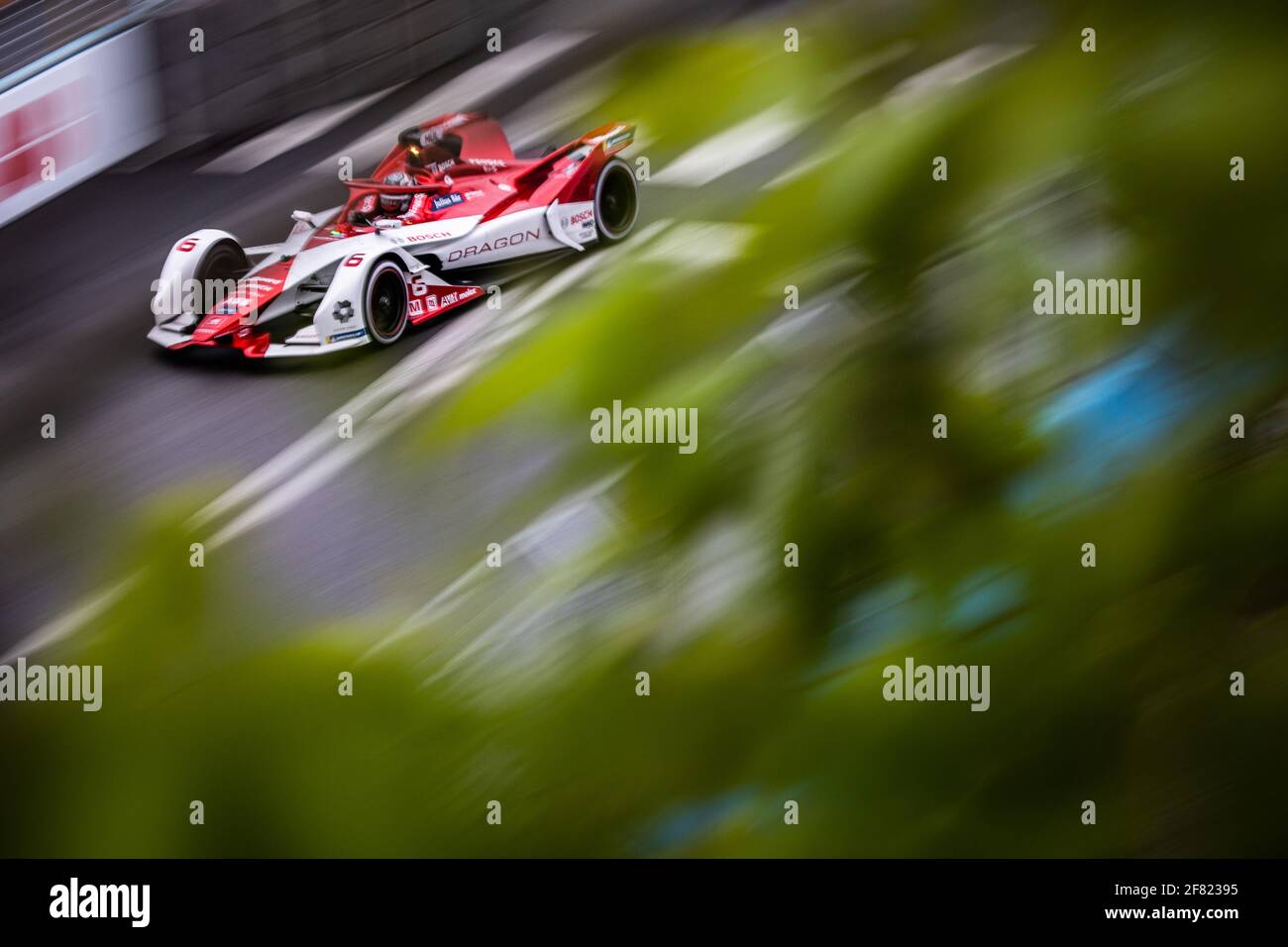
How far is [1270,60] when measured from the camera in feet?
14.5

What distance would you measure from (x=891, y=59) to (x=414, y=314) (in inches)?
68.7

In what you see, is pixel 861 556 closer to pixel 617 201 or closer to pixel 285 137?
pixel 617 201

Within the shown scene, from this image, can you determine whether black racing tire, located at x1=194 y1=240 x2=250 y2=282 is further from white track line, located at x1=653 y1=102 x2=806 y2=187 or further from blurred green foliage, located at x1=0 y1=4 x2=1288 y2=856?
white track line, located at x1=653 y1=102 x2=806 y2=187

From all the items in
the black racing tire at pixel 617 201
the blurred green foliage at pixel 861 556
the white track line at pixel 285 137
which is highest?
the white track line at pixel 285 137

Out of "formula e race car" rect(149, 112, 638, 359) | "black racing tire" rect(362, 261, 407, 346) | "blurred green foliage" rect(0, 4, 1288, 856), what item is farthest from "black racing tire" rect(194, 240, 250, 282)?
"blurred green foliage" rect(0, 4, 1288, 856)

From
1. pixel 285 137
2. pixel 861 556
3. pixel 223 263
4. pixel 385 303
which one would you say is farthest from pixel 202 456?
pixel 861 556

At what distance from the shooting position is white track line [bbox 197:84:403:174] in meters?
4.62

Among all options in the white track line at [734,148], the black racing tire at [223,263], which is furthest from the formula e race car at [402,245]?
the white track line at [734,148]

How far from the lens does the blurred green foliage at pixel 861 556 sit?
441 cm

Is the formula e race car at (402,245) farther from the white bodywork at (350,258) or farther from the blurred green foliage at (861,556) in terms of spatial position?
the blurred green foliage at (861,556)

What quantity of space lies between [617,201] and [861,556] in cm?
141

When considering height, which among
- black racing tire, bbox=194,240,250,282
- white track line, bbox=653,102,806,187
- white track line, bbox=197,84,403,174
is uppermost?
white track line, bbox=197,84,403,174
